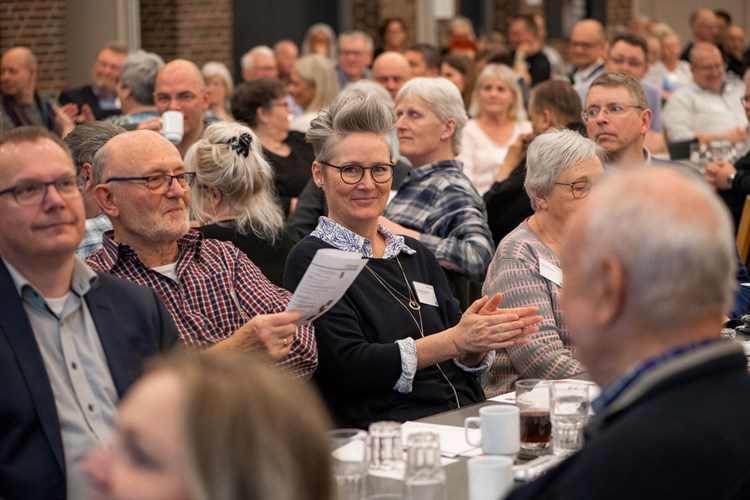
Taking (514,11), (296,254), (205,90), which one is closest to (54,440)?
(296,254)

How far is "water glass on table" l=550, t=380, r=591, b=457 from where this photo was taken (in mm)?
2609

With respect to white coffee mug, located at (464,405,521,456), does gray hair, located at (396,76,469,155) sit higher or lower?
higher

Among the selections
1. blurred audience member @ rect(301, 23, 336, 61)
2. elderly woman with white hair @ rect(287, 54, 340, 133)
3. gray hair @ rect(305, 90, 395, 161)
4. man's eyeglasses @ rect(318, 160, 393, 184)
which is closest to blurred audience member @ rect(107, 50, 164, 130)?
elderly woman with white hair @ rect(287, 54, 340, 133)

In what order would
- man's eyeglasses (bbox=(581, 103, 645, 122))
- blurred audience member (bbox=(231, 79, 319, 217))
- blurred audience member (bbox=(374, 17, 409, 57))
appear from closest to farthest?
man's eyeglasses (bbox=(581, 103, 645, 122)) → blurred audience member (bbox=(231, 79, 319, 217)) → blurred audience member (bbox=(374, 17, 409, 57))

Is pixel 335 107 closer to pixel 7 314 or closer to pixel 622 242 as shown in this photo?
pixel 7 314

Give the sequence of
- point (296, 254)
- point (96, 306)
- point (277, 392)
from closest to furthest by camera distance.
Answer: point (277, 392), point (96, 306), point (296, 254)

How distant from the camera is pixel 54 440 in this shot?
252cm

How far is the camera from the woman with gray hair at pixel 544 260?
3656 millimetres

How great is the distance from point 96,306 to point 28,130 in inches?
17.6

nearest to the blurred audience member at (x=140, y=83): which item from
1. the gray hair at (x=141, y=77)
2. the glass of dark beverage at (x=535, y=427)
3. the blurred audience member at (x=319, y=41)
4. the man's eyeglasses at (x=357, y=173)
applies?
the gray hair at (x=141, y=77)

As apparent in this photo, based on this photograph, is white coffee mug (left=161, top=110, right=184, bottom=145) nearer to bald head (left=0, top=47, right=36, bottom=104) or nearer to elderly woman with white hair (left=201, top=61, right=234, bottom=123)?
elderly woman with white hair (left=201, top=61, right=234, bottom=123)

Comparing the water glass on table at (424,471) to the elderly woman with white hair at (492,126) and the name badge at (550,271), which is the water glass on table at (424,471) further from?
the elderly woman with white hair at (492,126)

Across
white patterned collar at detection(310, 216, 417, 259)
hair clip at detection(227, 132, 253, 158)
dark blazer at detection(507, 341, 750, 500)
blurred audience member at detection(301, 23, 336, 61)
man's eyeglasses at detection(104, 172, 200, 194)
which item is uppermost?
blurred audience member at detection(301, 23, 336, 61)

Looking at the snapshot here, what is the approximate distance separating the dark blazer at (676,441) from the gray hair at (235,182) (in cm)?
247
